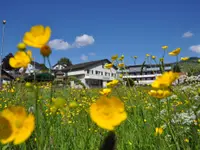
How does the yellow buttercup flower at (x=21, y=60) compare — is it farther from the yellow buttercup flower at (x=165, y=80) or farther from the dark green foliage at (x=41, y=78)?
the yellow buttercup flower at (x=165, y=80)

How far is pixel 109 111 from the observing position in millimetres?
457

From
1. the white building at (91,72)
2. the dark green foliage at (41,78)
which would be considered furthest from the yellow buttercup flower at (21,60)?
the white building at (91,72)

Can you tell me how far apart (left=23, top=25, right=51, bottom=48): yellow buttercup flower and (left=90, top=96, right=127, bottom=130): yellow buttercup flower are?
25cm

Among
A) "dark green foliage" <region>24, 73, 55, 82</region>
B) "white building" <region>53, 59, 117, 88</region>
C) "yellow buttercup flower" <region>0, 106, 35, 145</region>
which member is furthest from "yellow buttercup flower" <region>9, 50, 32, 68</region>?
"white building" <region>53, 59, 117, 88</region>

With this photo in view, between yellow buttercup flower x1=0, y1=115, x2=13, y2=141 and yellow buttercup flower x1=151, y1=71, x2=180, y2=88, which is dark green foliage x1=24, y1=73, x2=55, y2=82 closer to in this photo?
yellow buttercup flower x1=0, y1=115, x2=13, y2=141

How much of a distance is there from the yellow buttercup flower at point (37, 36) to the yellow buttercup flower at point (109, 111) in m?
0.25

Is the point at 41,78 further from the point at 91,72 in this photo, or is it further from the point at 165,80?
the point at 91,72

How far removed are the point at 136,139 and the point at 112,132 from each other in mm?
1211

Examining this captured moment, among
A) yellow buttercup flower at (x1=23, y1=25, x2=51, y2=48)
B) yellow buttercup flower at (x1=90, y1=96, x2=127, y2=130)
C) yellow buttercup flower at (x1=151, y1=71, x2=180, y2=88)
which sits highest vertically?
yellow buttercup flower at (x1=23, y1=25, x2=51, y2=48)

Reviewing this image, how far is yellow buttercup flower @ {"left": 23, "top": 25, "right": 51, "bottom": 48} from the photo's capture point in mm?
610

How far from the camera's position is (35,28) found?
647 millimetres

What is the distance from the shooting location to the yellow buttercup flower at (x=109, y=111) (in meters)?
0.43

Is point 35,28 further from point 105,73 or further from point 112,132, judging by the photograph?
point 105,73

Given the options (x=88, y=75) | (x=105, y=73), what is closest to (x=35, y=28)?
(x=88, y=75)
